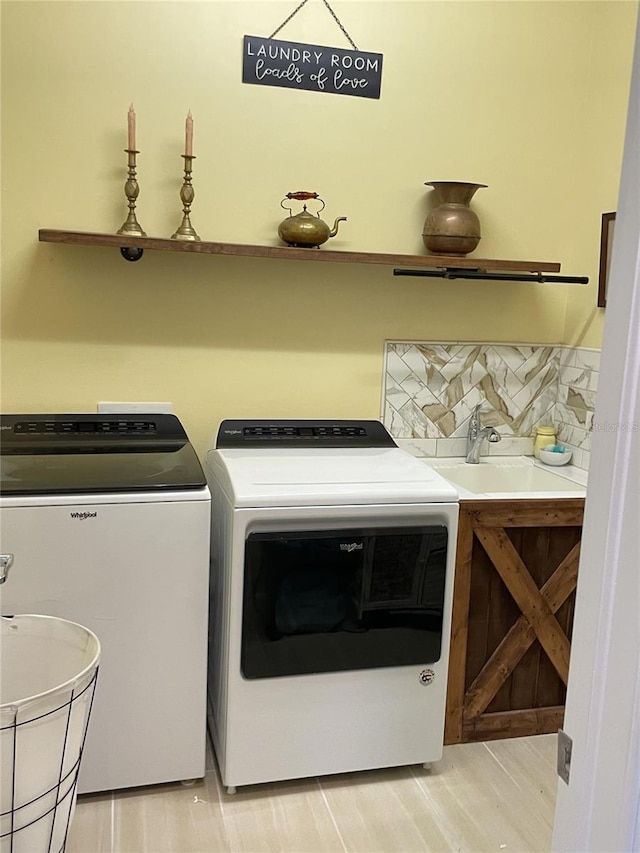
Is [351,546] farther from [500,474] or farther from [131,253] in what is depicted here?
[131,253]

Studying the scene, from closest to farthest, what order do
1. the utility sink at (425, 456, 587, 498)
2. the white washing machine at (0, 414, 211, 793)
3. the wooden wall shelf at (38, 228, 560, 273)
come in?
1. the white washing machine at (0, 414, 211, 793)
2. the wooden wall shelf at (38, 228, 560, 273)
3. the utility sink at (425, 456, 587, 498)

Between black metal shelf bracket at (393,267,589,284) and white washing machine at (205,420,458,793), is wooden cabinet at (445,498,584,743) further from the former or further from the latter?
black metal shelf bracket at (393,267,589,284)

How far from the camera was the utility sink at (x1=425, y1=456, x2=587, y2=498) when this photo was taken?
116 inches

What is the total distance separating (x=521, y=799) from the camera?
2336 mm

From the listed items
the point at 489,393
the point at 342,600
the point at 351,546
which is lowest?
the point at 342,600

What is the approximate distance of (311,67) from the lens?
2684mm

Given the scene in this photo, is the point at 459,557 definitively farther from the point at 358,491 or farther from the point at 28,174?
the point at 28,174

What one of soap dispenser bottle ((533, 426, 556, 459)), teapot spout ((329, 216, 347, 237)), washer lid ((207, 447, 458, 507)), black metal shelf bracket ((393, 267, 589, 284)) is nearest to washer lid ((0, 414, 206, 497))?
washer lid ((207, 447, 458, 507))

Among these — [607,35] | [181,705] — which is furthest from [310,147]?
[181,705]

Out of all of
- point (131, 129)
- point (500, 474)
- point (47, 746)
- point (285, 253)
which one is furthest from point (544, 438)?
point (47, 746)

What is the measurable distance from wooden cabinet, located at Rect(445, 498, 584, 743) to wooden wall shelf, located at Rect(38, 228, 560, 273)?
2.75 feet

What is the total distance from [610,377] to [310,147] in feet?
7.14

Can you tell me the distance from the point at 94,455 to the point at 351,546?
31.3 inches

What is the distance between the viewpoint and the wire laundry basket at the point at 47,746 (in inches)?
53.7
